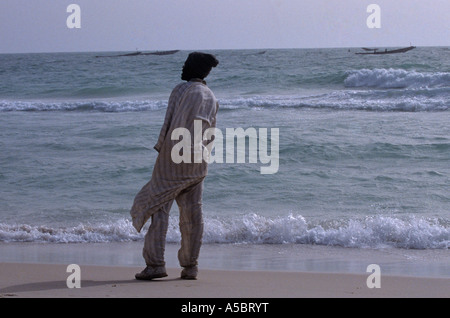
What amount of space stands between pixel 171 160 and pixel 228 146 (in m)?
7.30

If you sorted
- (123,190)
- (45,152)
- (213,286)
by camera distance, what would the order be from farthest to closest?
(45,152) < (123,190) < (213,286)

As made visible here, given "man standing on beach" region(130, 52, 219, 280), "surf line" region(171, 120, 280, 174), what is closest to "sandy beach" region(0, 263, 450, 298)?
"man standing on beach" region(130, 52, 219, 280)

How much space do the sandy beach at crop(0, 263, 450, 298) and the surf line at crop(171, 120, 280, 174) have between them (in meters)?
0.79

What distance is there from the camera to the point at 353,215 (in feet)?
23.1

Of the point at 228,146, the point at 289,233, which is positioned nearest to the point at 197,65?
the point at 289,233

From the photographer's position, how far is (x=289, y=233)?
6.32 meters

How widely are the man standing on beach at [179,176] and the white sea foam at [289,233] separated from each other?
6.44ft

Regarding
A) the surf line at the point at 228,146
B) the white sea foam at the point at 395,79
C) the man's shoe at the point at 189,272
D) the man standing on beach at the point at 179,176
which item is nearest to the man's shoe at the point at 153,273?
the man standing on beach at the point at 179,176

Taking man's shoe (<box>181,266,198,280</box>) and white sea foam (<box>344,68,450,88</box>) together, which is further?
white sea foam (<box>344,68,450,88</box>)

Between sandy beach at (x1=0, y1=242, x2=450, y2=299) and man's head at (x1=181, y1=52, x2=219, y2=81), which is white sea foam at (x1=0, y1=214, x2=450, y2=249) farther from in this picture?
man's head at (x1=181, y1=52, x2=219, y2=81)

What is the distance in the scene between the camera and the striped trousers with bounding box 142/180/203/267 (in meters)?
4.21
